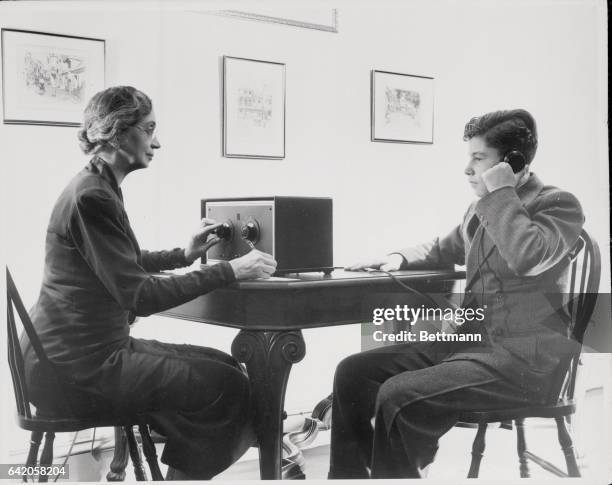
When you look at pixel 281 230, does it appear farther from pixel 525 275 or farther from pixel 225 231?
pixel 525 275

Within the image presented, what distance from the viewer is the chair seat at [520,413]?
1676mm

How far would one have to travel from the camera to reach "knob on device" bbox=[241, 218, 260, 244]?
1.83 m

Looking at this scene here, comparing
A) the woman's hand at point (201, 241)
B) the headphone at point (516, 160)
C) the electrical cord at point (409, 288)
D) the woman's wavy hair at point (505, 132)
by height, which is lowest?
the electrical cord at point (409, 288)

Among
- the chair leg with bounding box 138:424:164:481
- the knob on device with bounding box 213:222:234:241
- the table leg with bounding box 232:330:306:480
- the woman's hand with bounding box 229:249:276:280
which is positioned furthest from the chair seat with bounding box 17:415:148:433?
the knob on device with bounding box 213:222:234:241

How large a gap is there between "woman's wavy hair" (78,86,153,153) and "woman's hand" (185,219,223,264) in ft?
1.22

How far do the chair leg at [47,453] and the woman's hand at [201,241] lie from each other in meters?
0.61

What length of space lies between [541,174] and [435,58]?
3.03ft

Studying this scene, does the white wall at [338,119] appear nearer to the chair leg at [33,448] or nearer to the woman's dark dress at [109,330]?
the woman's dark dress at [109,330]

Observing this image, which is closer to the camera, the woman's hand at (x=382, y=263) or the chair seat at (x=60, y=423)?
the chair seat at (x=60, y=423)

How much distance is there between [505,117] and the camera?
1.78 metres

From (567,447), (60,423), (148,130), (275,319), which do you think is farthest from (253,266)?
(567,447)

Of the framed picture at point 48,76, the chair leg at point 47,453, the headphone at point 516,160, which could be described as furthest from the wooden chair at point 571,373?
the framed picture at point 48,76

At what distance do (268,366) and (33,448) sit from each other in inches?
25.1

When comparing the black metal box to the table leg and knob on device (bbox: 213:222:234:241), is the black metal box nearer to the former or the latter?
knob on device (bbox: 213:222:234:241)
